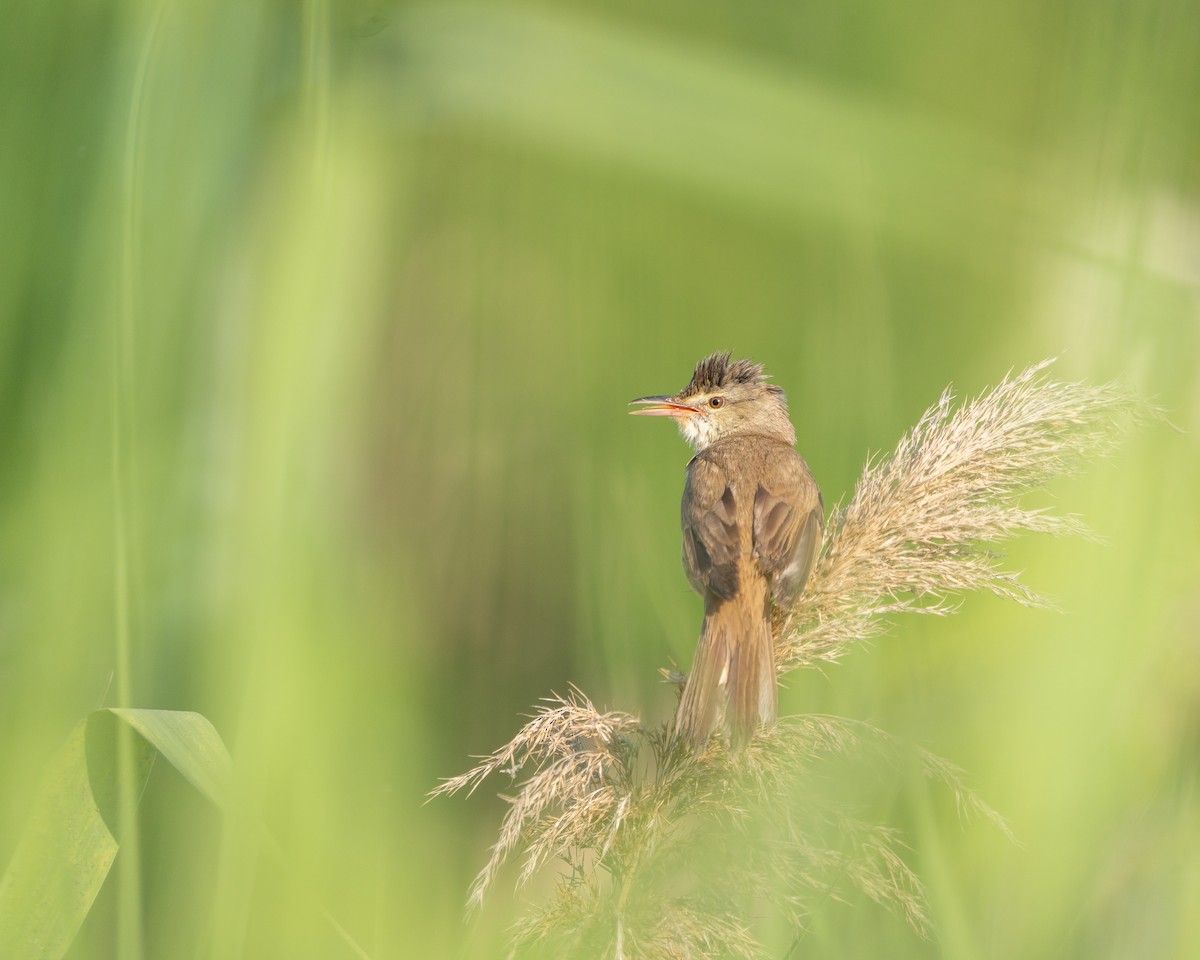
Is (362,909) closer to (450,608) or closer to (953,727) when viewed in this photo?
(450,608)

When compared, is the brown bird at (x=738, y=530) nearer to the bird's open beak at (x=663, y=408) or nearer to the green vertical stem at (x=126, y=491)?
the bird's open beak at (x=663, y=408)

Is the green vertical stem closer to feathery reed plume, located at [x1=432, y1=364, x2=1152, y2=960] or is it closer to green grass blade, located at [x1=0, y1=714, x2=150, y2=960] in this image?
green grass blade, located at [x1=0, y1=714, x2=150, y2=960]

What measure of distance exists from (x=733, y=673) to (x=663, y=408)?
3.41 ft

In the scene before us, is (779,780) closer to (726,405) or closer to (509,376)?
(509,376)

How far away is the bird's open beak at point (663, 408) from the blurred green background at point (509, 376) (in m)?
0.10

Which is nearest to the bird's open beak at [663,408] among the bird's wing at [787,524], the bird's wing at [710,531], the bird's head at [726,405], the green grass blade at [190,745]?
the bird's head at [726,405]

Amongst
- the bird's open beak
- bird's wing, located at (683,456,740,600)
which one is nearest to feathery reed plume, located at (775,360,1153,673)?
bird's wing, located at (683,456,740,600)

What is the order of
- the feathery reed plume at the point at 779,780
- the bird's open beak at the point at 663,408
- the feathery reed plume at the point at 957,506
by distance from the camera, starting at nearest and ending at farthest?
the feathery reed plume at the point at 779,780, the feathery reed plume at the point at 957,506, the bird's open beak at the point at 663,408

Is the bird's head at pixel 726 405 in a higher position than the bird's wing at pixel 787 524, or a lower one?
higher

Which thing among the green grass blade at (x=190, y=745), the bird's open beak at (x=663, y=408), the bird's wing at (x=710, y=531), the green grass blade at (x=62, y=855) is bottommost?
the green grass blade at (x=62, y=855)

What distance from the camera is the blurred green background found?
70.2 inches

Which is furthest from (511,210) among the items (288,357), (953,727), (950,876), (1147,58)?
(950,876)

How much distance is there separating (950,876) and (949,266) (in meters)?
1.37

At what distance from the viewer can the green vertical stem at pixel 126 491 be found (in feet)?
4.67
